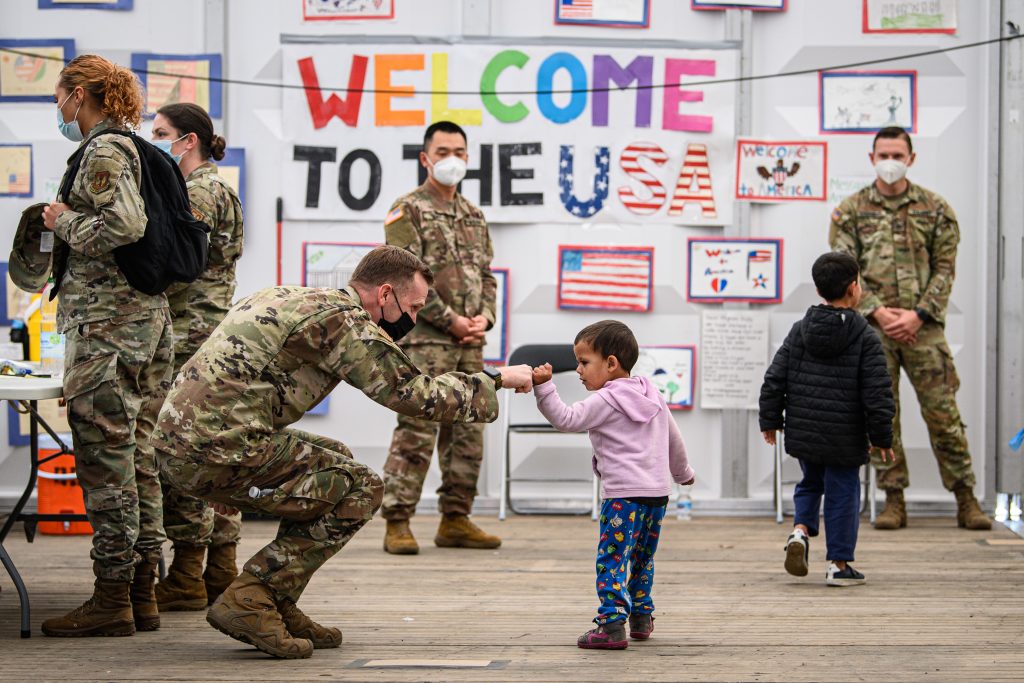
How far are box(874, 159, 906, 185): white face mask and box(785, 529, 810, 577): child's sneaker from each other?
2.44 metres

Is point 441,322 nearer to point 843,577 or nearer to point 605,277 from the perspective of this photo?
point 605,277

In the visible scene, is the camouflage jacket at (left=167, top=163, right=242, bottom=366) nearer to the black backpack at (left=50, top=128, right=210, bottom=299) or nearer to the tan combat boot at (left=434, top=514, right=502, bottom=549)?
the black backpack at (left=50, top=128, right=210, bottom=299)

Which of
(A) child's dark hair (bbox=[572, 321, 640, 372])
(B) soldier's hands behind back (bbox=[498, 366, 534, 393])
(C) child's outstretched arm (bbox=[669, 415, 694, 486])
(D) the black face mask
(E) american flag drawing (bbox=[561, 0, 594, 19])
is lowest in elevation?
(C) child's outstretched arm (bbox=[669, 415, 694, 486])

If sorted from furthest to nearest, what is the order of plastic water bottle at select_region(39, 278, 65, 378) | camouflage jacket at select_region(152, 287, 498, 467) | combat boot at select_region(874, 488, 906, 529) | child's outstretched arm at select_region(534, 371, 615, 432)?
1. combat boot at select_region(874, 488, 906, 529)
2. plastic water bottle at select_region(39, 278, 65, 378)
3. child's outstretched arm at select_region(534, 371, 615, 432)
4. camouflage jacket at select_region(152, 287, 498, 467)

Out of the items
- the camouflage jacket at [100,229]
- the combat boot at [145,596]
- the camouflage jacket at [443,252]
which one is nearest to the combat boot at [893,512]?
the camouflage jacket at [443,252]

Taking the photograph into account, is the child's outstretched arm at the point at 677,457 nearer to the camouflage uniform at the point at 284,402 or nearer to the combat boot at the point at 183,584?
the camouflage uniform at the point at 284,402

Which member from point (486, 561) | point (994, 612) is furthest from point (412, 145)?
point (994, 612)

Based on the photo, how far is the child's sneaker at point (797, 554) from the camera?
546cm

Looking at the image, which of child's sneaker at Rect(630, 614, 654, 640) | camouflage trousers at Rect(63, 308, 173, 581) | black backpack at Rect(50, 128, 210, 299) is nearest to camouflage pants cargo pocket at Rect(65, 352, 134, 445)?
camouflage trousers at Rect(63, 308, 173, 581)

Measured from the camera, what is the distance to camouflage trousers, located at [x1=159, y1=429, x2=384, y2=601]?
157 inches

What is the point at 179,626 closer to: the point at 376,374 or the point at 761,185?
the point at 376,374

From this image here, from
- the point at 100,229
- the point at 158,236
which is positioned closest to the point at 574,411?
the point at 158,236

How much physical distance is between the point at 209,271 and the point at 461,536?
2.08 metres

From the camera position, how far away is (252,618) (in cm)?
399
